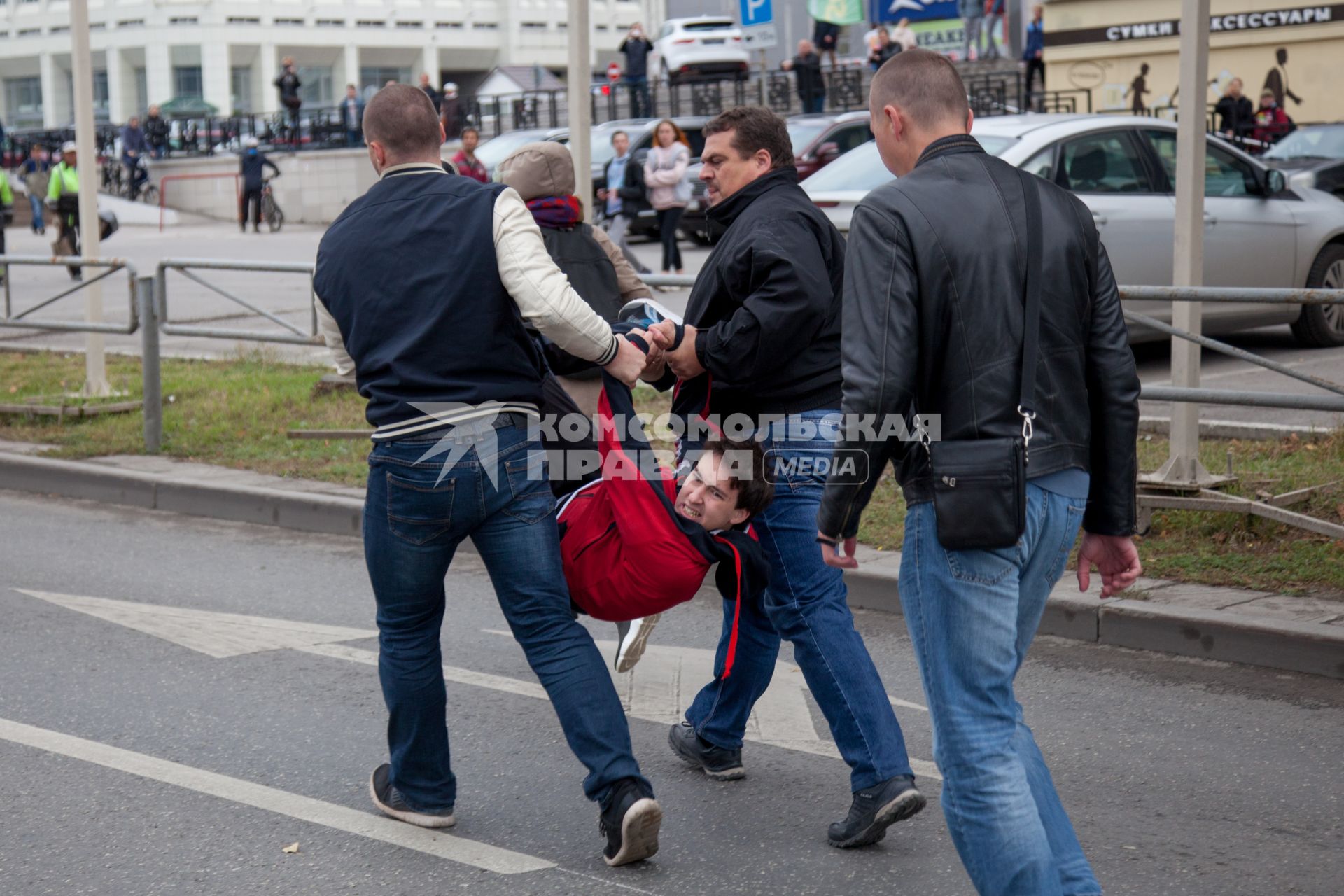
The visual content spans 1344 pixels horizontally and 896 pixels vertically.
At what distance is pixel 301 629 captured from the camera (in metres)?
6.41

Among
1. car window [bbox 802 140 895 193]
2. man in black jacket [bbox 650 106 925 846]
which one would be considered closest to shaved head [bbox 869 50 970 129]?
man in black jacket [bbox 650 106 925 846]

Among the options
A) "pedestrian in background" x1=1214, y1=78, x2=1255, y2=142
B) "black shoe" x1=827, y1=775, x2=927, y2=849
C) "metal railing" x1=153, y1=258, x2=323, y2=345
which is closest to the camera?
"black shoe" x1=827, y1=775, x2=927, y2=849

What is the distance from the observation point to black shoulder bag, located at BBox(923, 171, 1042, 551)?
3.11 meters

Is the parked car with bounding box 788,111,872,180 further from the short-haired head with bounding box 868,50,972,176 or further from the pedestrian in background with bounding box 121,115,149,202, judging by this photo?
the pedestrian in background with bounding box 121,115,149,202

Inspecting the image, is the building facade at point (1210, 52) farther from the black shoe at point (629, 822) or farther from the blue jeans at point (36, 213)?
the black shoe at point (629, 822)

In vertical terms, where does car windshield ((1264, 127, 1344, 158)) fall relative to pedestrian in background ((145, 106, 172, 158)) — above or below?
below

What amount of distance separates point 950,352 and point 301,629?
12.9 ft

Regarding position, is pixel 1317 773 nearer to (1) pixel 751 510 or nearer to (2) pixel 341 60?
(1) pixel 751 510

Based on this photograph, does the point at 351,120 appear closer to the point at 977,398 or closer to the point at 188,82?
the point at 188,82

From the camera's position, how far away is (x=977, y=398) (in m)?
3.16

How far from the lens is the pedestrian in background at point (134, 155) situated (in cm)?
4078

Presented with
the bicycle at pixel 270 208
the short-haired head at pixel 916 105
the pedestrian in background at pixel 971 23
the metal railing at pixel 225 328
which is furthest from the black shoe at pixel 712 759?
the pedestrian in background at pixel 971 23

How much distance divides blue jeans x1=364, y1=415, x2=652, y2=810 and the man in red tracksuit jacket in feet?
0.36

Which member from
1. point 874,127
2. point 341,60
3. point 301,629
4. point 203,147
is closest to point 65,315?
point 301,629
